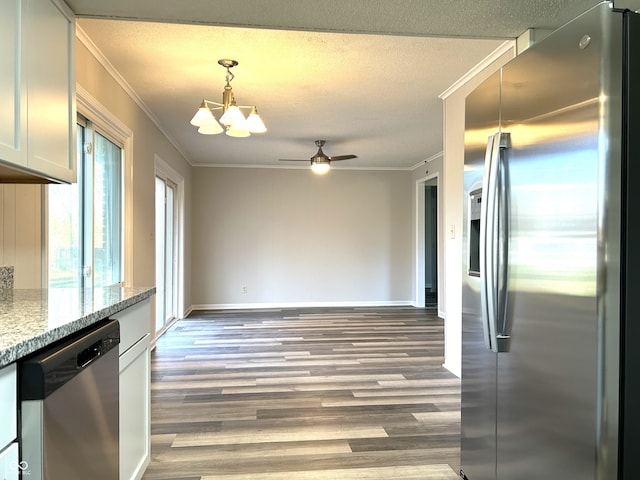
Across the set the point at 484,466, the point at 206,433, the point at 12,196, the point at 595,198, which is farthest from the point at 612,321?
the point at 12,196

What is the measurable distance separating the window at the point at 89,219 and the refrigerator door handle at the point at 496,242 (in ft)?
7.37

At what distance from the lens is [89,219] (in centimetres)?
293

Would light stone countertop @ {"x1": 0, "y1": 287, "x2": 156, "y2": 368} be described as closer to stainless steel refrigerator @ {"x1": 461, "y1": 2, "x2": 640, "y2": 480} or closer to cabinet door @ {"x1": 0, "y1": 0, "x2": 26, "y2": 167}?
cabinet door @ {"x1": 0, "y1": 0, "x2": 26, "y2": 167}

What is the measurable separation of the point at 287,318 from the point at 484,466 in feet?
15.2

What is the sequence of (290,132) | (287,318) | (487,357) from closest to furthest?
(487,357)
(290,132)
(287,318)

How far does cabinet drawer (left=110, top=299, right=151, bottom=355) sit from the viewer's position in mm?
1626

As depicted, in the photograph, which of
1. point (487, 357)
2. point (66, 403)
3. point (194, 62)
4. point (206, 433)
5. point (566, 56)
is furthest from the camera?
point (194, 62)

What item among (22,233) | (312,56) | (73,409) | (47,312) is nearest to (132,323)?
(47,312)

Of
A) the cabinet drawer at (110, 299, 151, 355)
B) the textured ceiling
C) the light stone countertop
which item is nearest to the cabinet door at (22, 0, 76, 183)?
the textured ceiling

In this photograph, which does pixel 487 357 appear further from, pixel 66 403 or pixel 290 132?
pixel 290 132

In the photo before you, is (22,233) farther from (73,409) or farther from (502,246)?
(502,246)

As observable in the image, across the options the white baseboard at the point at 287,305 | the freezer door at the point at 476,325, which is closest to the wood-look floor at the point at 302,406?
the freezer door at the point at 476,325

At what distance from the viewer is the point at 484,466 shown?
179 centimetres

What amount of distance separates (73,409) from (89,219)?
81.9 inches
